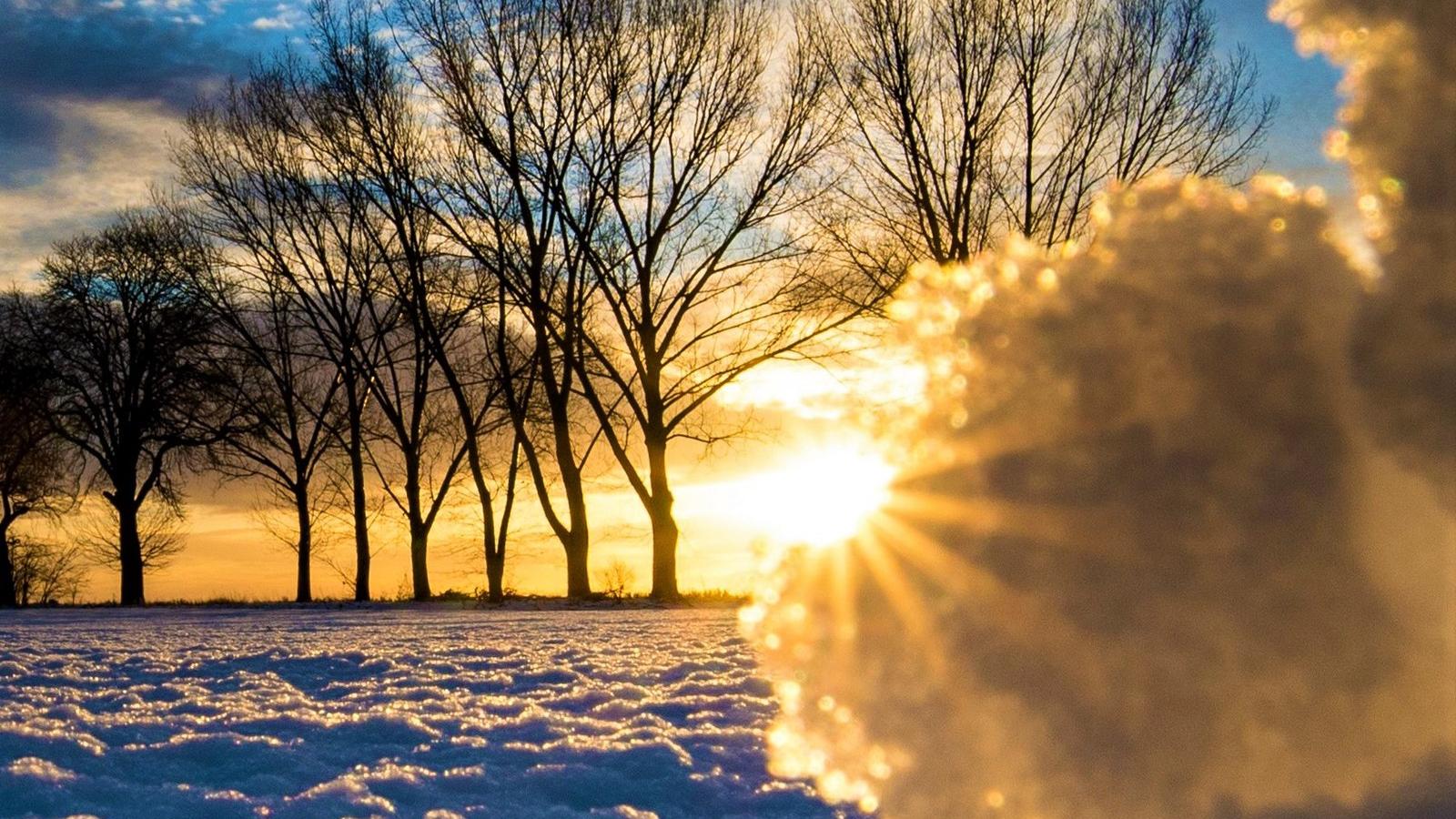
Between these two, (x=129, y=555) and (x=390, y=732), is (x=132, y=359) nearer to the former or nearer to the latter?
(x=129, y=555)

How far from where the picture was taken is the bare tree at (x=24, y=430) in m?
32.2

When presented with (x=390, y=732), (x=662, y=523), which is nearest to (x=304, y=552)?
(x=662, y=523)

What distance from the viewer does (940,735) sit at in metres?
1.42

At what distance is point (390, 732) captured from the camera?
222 inches

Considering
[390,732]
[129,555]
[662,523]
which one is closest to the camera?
[390,732]

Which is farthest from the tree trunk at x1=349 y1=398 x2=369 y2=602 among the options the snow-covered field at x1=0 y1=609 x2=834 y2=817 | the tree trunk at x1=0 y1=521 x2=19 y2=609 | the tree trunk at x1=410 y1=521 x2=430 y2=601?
the snow-covered field at x1=0 y1=609 x2=834 y2=817

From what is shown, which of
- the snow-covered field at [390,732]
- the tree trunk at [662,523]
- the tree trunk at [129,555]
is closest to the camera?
the snow-covered field at [390,732]

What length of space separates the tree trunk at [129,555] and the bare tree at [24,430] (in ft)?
8.98

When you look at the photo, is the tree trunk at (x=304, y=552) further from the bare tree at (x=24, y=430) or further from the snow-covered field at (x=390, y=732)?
the snow-covered field at (x=390, y=732)

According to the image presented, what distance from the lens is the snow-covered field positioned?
4.36 meters

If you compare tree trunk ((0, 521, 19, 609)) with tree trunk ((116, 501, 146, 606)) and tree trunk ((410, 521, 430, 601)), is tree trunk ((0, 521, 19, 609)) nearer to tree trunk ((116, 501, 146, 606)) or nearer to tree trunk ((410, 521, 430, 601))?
tree trunk ((116, 501, 146, 606))

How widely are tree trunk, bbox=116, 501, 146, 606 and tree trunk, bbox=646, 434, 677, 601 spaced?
14886mm

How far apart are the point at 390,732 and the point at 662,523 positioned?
18243 mm

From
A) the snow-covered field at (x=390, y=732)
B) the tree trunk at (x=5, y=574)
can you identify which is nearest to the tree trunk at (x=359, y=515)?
the tree trunk at (x=5, y=574)
